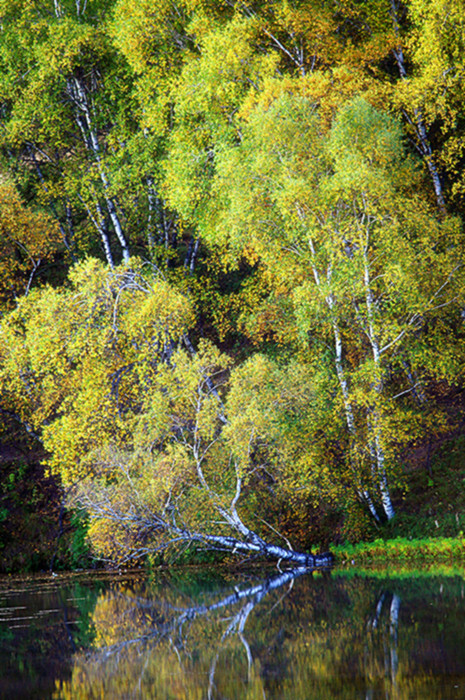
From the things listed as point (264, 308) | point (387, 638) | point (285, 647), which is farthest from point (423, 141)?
point (285, 647)

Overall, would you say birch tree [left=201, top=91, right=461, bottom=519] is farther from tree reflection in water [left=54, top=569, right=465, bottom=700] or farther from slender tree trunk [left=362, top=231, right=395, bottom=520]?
tree reflection in water [left=54, top=569, right=465, bottom=700]

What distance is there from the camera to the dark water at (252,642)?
28.5 ft

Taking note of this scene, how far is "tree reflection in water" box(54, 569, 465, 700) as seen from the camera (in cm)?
848

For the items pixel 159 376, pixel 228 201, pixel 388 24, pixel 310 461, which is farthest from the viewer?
pixel 388 24

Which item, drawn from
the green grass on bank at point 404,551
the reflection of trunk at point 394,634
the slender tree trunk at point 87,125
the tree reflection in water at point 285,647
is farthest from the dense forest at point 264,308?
the reflection of trunk at point 394,634

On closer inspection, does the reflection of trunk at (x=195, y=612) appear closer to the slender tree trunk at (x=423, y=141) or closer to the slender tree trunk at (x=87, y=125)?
the slender tree trunk at (x=423, y=141)

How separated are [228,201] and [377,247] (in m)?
4.92

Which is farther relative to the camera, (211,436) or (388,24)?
(388,24)

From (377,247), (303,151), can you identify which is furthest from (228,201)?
(377,247)

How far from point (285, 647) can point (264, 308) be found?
692 inches

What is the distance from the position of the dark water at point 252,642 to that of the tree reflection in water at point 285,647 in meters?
0.02

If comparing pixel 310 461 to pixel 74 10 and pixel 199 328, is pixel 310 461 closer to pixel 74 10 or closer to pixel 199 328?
pixel 199 328

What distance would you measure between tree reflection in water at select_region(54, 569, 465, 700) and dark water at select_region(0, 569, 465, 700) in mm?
19

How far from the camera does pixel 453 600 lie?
12891 mm
